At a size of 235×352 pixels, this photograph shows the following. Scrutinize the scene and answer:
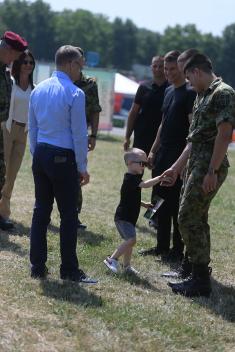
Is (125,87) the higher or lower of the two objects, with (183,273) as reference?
higher

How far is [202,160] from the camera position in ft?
17.3

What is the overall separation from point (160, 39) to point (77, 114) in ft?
396

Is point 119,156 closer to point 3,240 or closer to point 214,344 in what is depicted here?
point 3,240

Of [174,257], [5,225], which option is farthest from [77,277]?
[5,225]

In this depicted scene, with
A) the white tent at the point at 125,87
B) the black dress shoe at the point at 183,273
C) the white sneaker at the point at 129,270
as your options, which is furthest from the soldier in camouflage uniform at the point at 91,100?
the white tent at the point at 125,87

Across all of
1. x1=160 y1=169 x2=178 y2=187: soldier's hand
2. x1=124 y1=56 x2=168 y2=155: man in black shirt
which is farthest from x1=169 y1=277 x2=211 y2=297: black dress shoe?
x1=124 y1=56 x2=168 y2=155: man in black shirt

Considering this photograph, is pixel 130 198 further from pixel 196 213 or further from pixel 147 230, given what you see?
pixel 147 230

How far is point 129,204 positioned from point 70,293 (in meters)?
1.10

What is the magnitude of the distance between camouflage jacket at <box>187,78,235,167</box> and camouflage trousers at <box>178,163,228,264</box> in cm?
12

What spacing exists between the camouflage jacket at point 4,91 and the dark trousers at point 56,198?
175cm

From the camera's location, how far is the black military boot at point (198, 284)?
5.41 m

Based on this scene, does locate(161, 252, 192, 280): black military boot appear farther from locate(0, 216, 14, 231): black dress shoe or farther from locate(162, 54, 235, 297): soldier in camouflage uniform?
locate(0, 216, 14, 231): black dress shoe

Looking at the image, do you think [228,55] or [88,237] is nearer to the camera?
[88,237]

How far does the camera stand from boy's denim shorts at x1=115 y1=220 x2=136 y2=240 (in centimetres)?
588
